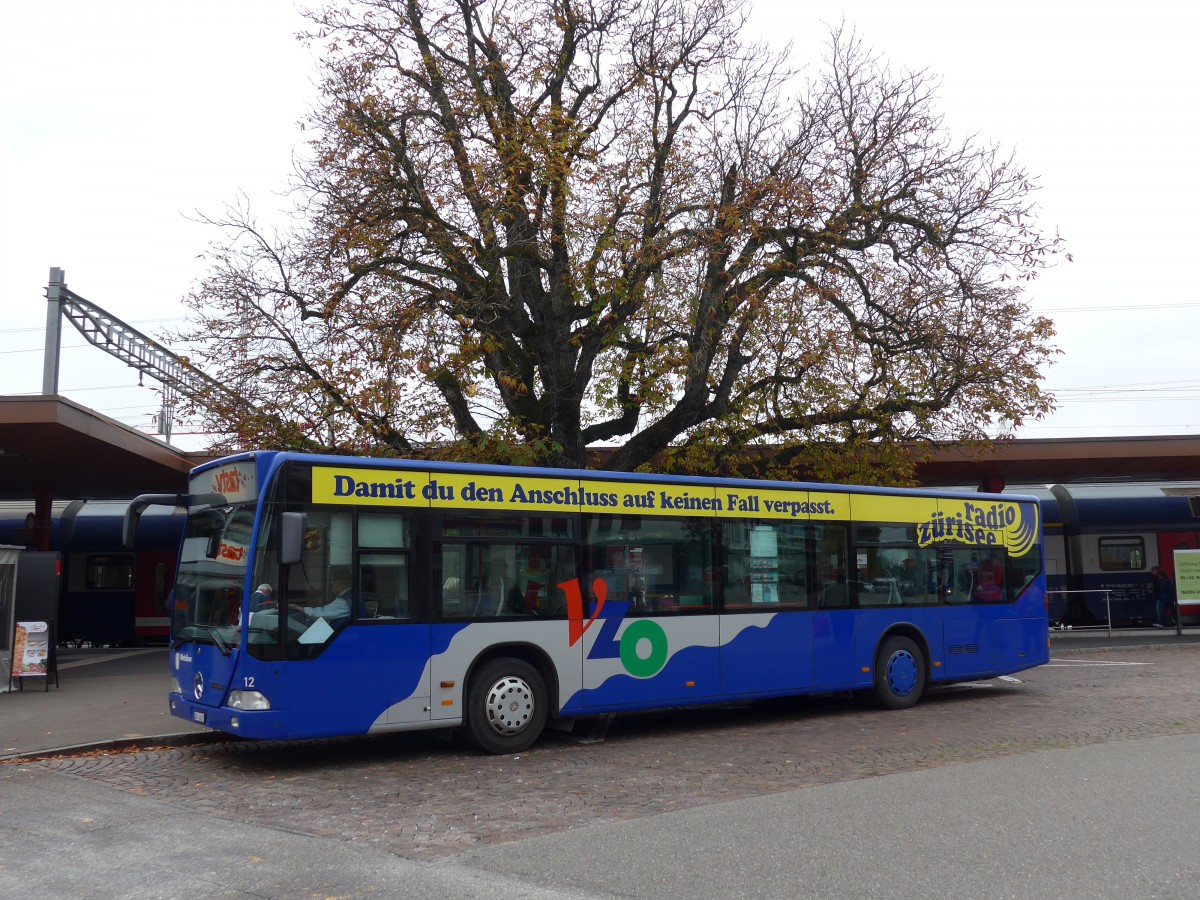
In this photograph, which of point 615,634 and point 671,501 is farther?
point 671,501

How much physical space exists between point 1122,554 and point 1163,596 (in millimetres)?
1422

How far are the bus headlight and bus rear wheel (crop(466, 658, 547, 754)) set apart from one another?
2.01 meters

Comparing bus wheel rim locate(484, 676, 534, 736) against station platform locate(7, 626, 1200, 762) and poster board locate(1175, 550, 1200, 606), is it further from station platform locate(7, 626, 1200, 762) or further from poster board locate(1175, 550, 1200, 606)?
poster board locate(1175, 550, 1200, 606)

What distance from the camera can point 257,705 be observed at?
9531 millimetres

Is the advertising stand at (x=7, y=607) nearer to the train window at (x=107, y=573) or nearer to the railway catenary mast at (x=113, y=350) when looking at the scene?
the railway catenary mast at (x=113, y=350)

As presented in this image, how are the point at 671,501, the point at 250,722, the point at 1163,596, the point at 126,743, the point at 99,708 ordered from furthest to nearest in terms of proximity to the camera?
the point at 1163,596, the point at 99,708, the point at 671,501, the point at 126,743, the point at 250,722

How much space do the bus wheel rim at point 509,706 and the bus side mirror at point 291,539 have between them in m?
2.55

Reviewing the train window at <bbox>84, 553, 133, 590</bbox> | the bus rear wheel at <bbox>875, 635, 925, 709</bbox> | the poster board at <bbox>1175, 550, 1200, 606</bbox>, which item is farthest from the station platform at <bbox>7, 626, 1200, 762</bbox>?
the bus rear wheel at <bbox>875, 635, 925, 709</bbox>

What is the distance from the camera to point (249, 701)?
956cm

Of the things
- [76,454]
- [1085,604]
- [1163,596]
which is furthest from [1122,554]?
[76,454]

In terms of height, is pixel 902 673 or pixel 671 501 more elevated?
pixel 671 501

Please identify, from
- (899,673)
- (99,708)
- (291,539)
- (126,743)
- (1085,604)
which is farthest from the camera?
(1085,604)

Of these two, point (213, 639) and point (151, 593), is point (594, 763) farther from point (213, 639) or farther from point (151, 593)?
point (151, 593)

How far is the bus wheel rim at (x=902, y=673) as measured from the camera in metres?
14.2
